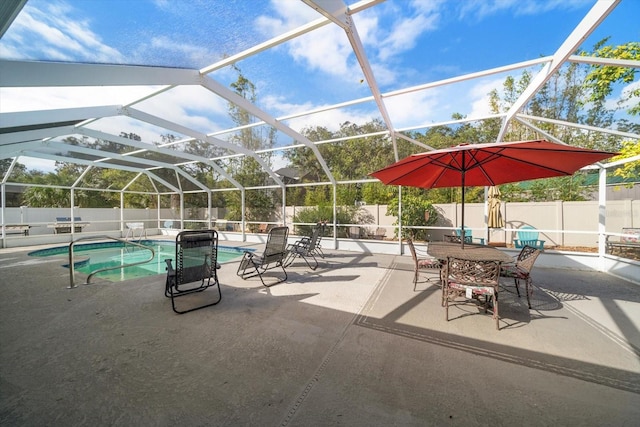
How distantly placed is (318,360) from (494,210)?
6613 mm

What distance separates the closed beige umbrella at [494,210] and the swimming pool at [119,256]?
25.2ft

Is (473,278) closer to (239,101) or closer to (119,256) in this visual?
(239,101)

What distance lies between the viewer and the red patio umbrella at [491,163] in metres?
2.77

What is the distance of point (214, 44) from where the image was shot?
10.4ft

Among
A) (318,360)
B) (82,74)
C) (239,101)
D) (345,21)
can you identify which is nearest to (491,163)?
(345,21)

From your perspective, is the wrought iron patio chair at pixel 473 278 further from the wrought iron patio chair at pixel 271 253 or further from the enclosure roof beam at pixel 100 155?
the enclosure roof beam at pixel 100 155

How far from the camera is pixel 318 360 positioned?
2295 millimetres

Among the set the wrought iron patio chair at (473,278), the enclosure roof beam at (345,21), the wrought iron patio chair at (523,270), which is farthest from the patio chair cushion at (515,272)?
the enclosure roof beam at (345,21)

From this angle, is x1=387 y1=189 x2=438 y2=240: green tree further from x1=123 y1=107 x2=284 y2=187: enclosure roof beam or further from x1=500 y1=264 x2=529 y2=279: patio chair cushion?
x1=123 y1=107 x2=284 y2=187: enclosure roof beam

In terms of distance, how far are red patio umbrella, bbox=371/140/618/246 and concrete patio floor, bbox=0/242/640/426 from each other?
74.7 inches

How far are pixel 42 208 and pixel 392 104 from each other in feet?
53.5

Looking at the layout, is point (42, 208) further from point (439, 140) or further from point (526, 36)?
point (439, 140)

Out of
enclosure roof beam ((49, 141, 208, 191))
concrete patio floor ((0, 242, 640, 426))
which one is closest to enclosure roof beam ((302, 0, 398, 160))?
concrete patio floor ((0, 242, 640, 426))

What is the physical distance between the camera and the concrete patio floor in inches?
67.3
